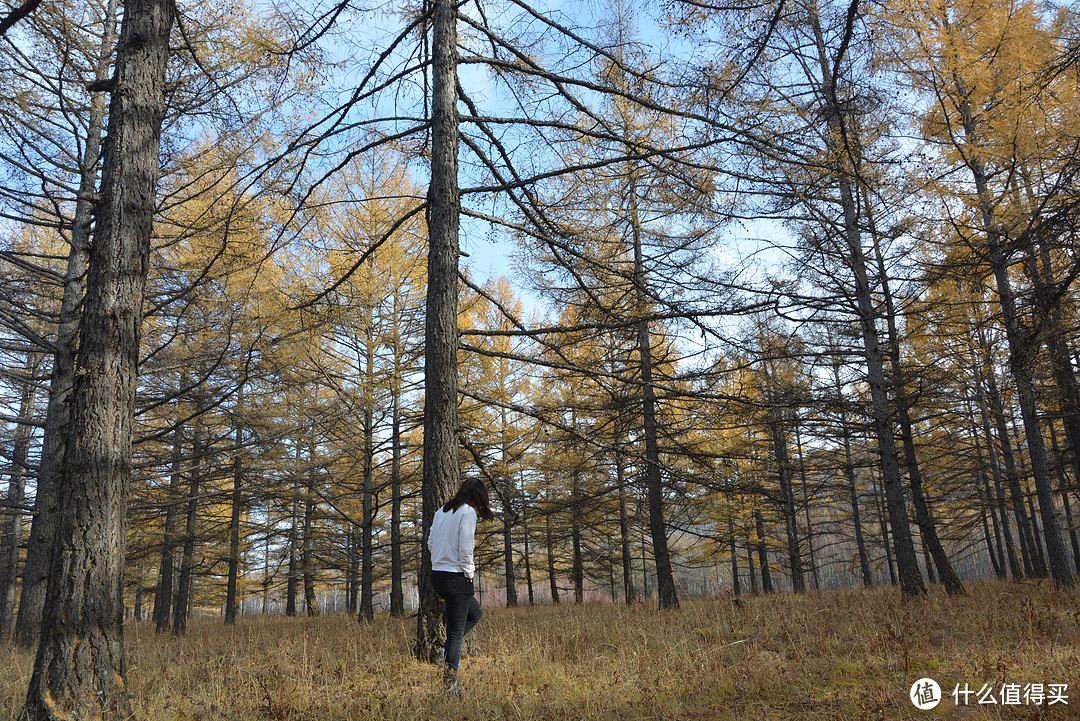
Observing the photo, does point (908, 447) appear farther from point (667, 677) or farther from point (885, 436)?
point (667, 677)

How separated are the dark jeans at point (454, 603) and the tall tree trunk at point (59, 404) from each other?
6.20m

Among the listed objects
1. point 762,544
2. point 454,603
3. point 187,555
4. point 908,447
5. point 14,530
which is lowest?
point 762,544

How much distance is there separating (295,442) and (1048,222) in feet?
48.4

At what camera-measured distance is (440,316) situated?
5.44 meters

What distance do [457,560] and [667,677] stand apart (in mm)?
1778

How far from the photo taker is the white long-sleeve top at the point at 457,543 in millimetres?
4164

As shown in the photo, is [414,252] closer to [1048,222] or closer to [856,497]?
[1048,222]

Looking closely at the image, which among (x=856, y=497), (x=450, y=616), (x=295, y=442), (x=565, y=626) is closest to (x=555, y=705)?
(x=450, y=616)

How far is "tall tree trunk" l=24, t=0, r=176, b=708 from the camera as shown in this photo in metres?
3.22

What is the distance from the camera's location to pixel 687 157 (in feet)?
18.1

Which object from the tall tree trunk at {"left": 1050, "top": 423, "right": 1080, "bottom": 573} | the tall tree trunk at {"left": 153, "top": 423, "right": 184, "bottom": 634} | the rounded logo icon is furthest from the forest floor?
the tall tree trunk at {"left": 1050, "top": 423, "right": 1080, "bottom": 573}

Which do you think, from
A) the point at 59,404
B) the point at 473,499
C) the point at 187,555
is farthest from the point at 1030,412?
the point at 187,555

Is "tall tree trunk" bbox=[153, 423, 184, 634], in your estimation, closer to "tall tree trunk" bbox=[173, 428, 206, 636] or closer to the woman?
"tall tree trunk" bbox=[173, 428, 206, 636]

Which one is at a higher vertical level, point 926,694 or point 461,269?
point 461,269
